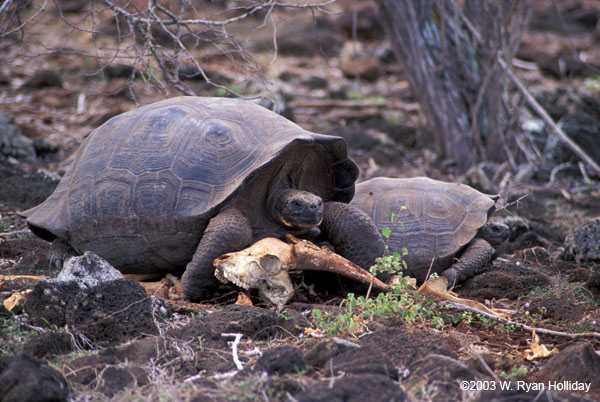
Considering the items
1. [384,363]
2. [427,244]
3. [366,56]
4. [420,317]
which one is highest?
[384,363]

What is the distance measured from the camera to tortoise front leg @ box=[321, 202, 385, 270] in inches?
146

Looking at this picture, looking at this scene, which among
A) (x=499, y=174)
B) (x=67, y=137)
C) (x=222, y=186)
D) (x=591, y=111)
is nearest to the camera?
(x=222, y=186)

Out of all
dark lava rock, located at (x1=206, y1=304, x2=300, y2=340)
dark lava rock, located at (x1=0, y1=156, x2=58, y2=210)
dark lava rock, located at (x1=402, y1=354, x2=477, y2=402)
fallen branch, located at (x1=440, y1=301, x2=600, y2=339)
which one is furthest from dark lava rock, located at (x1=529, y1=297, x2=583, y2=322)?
dark lava rock, located at (x1=0, y1=156, x2=58, y2=210)

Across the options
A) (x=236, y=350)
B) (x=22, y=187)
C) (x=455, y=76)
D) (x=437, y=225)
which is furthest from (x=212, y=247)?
(x=455, y=76)

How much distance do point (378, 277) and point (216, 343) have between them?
4.46 feet

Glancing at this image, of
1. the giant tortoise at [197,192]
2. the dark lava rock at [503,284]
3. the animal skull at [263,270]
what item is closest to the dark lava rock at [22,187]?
the giant tortoise at [197,192]

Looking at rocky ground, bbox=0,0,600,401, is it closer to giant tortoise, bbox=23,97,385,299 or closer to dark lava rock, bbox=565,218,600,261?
dark lava rock, bbox=565,218,600,261

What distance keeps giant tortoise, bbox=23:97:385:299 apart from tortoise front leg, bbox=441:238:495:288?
0.61m

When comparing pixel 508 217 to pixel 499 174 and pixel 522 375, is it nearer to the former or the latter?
pixel 499 174

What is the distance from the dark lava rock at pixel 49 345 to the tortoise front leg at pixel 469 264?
238 cm

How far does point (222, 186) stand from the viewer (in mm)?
3512

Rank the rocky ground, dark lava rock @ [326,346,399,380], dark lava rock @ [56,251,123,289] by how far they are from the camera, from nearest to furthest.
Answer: the rocky ground < dark lava rock @ [326,346,399,380] < dark lava rock @ [56,251,123,289]

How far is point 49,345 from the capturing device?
8.41 feet

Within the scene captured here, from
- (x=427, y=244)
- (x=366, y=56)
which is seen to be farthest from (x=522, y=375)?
(x=366, y=56)
